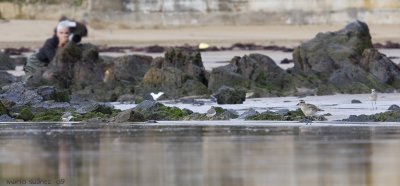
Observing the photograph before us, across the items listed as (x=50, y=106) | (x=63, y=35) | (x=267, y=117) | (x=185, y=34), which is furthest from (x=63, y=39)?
(x=185, y=34)

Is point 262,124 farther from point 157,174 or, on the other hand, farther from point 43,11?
point 43,11

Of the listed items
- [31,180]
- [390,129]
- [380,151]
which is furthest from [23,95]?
[31,180]

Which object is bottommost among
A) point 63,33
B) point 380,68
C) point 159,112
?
point 380,68

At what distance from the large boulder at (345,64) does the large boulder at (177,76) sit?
5.49 ft

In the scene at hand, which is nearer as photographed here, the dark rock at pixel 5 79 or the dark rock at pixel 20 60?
the dark rock at pixel 5 79

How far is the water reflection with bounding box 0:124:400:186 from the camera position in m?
9.77

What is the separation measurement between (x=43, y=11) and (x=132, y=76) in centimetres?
2252

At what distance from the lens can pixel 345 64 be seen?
22906 millimetres

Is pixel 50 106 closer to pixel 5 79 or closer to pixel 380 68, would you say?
pixel 5 79

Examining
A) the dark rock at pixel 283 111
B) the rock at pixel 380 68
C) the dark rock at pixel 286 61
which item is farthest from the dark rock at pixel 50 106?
the dark rock at pixel 286 61

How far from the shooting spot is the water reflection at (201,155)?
977 cm

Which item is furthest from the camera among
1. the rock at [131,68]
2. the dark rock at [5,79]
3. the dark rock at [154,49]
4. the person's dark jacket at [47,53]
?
the dark rock at [154,49]

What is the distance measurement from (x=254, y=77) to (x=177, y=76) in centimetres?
142

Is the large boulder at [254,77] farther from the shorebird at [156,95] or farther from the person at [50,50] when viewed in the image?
the person at [50,50]
